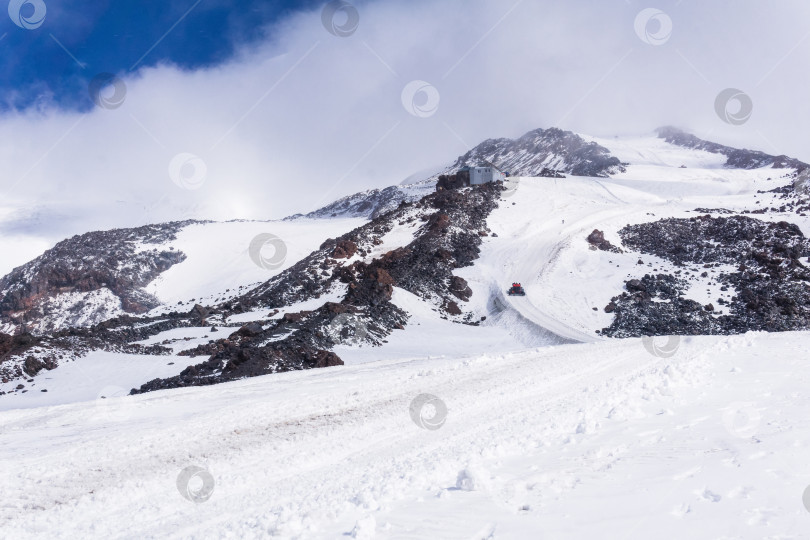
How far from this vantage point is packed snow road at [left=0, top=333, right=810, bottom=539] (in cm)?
555

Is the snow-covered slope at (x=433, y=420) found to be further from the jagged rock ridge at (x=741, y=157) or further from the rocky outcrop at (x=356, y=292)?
the jagged rock ridge at (x=741, y=157)

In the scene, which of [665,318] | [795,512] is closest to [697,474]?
[795,512]

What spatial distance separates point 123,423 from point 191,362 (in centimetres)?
1325

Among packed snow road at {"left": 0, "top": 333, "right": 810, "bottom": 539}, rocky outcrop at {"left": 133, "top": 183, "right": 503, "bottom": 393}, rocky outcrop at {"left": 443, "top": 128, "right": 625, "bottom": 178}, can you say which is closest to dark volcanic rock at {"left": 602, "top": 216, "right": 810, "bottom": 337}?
rocky outcrop at {"left": 133, "top": 183, "right": 503, "bottom": 393}

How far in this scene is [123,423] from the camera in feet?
38.9

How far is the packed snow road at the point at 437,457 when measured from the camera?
555cm

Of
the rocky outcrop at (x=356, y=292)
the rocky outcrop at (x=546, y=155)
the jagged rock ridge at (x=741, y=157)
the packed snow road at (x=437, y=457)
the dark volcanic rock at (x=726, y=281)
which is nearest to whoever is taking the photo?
the packed snow road at (x=437, y=457)

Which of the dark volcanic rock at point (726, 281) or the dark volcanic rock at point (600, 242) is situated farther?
the dark volcanic rock at point (600, 242)

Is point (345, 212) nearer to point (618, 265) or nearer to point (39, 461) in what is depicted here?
point (618, 265)

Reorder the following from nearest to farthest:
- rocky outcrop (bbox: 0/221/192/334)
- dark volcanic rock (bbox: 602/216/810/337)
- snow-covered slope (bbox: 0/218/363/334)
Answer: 1. dark volcanic rock (bbox: 602/216/810/337)
2. rocky outcrop (bbox: 0/221/192/334)
3. snow-covered slope (bbox: 0/218/363/334)

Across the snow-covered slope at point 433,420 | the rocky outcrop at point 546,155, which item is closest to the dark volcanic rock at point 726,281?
the snow-covered slope at point 433,420

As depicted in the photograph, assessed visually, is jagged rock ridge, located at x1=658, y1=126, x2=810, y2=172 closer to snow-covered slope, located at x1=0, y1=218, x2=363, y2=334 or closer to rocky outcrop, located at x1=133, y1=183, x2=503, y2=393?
rocky outcrop, located at x1=133, y1=183, x2=503, y2=393

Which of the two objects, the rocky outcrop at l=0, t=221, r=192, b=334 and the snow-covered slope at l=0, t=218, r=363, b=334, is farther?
the snow-covered slope at l=0, t=218, r=363, b=334

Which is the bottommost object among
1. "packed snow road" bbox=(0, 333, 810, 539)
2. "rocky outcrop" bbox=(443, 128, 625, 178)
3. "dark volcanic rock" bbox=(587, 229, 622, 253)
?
"packed snow road" bbox=(0, 333, 810, 539)
